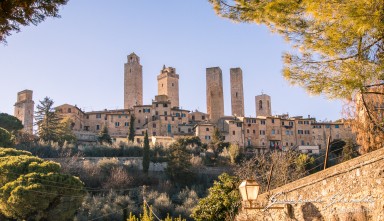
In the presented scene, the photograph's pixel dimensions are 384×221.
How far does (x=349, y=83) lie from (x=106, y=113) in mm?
62530

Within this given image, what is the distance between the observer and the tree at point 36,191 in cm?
2844

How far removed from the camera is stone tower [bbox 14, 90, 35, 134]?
254 ft

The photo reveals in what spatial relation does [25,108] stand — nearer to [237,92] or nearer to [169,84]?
[169,84]

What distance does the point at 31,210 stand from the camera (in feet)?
93.7

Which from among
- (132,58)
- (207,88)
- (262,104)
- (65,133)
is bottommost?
(65,133)

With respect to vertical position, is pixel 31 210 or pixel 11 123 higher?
pixel 11 123

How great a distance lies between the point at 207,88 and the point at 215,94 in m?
2.20

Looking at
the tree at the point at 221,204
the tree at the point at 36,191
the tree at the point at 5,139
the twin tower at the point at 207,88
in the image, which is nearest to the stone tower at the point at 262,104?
the twin tower at the point at 207,88

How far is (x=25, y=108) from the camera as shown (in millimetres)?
78062

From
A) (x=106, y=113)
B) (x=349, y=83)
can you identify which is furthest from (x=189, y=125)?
(x=349, y=83)

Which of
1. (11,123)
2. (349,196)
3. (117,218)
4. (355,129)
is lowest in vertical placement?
(117,218)

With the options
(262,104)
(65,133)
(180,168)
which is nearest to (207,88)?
(262,104)

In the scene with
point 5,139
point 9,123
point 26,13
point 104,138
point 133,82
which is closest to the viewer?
point 26,13

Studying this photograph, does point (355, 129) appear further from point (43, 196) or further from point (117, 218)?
point (117, 218)
